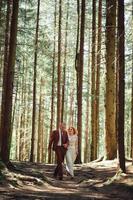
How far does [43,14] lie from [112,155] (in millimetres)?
18502

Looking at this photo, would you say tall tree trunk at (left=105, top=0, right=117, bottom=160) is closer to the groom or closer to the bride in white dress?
the bride in white dress

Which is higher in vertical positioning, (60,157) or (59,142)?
(59,142)

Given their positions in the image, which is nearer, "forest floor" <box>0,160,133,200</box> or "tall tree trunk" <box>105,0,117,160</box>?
"forest floor" <box>0,160,133,200</box>

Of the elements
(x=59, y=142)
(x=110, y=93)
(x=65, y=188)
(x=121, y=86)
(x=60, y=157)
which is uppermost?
(x=121, y=86)

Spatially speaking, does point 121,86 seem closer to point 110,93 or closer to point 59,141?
point 59,141

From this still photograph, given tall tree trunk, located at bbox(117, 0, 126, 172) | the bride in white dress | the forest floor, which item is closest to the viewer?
the forest floor

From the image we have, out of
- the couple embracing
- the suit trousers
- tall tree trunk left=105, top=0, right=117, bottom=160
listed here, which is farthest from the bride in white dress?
tall tree trunk left=105, top=0, right=117, bottom=160

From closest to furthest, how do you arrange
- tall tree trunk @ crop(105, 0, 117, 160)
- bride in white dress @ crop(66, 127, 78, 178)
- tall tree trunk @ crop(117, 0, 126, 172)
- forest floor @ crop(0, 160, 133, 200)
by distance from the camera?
forest floor @ crop(0, 160, 133, 200), tall tree trunk @ crop(117, 0, 126, 172), bride in white dress @ crop(66, 127, 78, 178), tall tree trunk @ crop(105, 0, 117, 160)

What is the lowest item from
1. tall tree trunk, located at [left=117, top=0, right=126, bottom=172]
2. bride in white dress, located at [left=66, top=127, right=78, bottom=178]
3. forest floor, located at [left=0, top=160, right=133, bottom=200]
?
forest floor, located at [left=0, top=160, right=133, bottom=200]

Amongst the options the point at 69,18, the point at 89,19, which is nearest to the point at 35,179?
the point at 89,19

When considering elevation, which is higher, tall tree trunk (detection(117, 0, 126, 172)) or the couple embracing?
tall tree trunk (detection(117, 0, 126, 172))

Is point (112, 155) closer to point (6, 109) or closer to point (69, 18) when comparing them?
point (6, 109)

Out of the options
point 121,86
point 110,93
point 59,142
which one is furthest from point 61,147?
point 110,93

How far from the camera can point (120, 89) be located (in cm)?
1239
